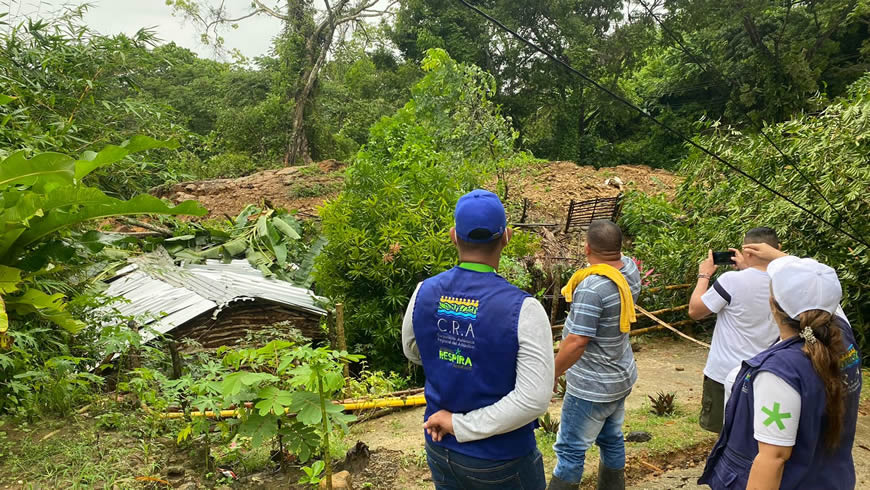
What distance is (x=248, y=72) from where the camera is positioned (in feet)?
79.7

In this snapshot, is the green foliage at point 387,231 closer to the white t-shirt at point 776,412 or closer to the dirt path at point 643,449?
the dirt path at point 643,449

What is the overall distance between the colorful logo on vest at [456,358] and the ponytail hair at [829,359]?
1027 mm

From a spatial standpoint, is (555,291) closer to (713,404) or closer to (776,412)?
(713,404)

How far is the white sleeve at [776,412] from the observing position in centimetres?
160

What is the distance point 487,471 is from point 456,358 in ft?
1.30

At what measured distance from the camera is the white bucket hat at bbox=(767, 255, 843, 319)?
5.44 ft

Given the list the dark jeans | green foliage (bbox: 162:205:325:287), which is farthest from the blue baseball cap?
green foliage (bbox: 162:205:325:287)

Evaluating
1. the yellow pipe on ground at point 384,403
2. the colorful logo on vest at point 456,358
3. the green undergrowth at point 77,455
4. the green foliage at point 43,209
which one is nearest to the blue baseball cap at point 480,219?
the colorful logo on vest at point 456,358

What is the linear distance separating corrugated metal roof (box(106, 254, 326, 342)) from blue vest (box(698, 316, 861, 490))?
506 centimetres

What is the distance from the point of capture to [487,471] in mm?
1816

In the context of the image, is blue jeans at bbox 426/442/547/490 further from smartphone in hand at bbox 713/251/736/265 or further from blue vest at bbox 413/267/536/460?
smartphone in hand at bbox 713/251/736/265

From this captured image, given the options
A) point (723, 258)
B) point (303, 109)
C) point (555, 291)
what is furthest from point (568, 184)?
point (723, 258)

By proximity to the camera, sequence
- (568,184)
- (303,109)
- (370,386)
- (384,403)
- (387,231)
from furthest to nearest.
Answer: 1. (303,109)
2. (568,184)
3. (387,231)
4. (370,386)
5. (384,403)

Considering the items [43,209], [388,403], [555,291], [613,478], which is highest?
[43,209]
